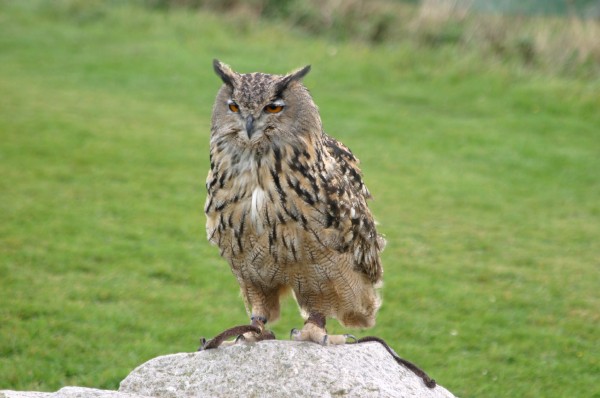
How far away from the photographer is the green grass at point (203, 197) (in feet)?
18.3

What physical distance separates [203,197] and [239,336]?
181 inches

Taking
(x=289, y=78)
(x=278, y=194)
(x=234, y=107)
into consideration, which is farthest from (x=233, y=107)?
(x=278, y=194)

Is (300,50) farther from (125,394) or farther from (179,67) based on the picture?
(125,394)

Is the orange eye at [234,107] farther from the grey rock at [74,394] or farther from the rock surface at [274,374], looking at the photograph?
the grey rock at [74,394]

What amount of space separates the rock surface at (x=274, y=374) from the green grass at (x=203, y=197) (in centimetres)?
156

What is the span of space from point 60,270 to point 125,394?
328 cm

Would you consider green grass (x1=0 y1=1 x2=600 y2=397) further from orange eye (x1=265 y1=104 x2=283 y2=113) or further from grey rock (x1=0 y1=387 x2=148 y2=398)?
orange eye (x1=265 y1=104 x2=283 y2=113)

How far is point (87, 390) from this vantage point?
329cm

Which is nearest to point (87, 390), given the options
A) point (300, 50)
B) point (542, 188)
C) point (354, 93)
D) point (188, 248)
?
point (188, 248)

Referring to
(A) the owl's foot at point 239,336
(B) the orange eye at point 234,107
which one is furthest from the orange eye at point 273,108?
(A) the owl's foot at point 239,336

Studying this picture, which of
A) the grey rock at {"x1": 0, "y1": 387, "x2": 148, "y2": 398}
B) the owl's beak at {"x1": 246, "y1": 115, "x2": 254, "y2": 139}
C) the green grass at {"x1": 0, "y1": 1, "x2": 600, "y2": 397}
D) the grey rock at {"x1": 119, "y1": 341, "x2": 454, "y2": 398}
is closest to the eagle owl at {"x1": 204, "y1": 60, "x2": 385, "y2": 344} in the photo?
the owl's beak at {"x1": 246, "y1": 115, "x2": 254, "y2": 139}

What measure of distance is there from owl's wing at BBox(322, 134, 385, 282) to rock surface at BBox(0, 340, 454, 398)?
1.49 feet

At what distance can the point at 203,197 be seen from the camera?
8180mm

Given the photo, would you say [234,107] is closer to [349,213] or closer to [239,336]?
[349,213]
